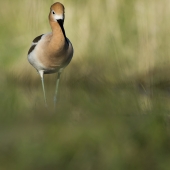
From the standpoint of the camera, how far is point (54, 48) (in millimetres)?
5988

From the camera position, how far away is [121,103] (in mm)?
6289

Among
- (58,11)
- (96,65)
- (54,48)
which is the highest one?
(58,11)

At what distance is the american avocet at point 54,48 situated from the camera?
19.4 feet

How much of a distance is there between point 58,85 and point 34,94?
0.36 metres

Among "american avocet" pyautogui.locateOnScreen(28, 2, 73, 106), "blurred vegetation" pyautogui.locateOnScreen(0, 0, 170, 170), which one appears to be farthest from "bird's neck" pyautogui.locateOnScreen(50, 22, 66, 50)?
"blurred vegetation" pyautogui.locateOnScreen(0, 0, 170, 170)

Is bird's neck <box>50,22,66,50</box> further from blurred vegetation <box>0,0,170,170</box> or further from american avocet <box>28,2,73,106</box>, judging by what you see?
blurred vegetation <box>0,0,170,170</box>

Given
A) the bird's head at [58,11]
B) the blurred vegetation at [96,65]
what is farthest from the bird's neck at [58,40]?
the blurred vegetation at [96,65]

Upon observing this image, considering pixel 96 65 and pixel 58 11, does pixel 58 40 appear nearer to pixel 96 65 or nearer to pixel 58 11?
pixel 58 11

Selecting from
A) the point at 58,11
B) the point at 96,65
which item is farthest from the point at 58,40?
the point at 96,65

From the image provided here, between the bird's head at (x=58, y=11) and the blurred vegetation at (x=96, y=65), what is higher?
the bird's head at (x=58, y=11)

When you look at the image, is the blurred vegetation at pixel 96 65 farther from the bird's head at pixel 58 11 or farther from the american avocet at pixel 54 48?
the bird's head at pixel 58 11

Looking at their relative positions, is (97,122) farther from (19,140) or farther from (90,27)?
(90,27)

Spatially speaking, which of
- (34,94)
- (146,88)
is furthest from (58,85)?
(146,88)

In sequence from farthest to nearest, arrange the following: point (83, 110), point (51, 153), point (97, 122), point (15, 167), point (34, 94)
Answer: point (34, 94)
point (83, 110)
point (97, 122)
point (51, 153)
point (15, 167)
